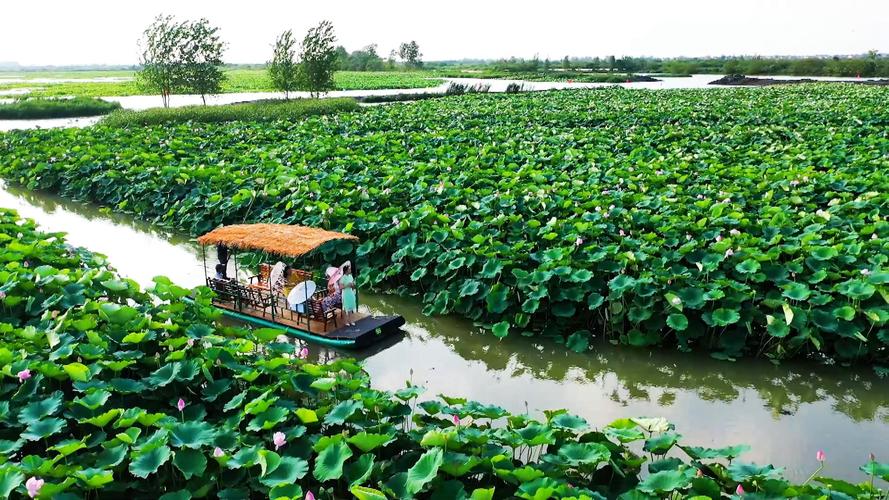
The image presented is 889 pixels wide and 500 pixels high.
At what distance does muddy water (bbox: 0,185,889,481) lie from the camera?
16.8ft

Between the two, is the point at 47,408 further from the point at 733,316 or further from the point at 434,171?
the point at 434,171

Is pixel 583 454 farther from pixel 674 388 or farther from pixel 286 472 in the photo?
pixel 674 388

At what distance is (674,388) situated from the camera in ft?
19.6

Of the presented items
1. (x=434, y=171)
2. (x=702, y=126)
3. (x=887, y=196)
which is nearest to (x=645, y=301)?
(x=887, y=196)

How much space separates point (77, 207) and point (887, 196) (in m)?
14.5

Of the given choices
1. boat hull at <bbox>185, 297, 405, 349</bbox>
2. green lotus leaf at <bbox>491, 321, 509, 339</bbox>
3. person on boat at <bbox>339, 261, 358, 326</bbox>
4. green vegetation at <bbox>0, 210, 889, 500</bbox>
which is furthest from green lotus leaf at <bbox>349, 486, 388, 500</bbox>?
person on boat at <bbox>339, 261, 358, 326</bbox>

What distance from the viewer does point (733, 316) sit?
20.3 feet

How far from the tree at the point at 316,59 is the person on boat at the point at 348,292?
2950 cm

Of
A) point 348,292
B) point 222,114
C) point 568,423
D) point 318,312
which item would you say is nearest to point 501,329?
point 348,292

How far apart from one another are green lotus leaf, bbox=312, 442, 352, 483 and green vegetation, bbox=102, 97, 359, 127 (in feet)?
69.2

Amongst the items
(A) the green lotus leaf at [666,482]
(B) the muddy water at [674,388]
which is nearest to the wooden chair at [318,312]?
(B) the muddy water at [674,388]

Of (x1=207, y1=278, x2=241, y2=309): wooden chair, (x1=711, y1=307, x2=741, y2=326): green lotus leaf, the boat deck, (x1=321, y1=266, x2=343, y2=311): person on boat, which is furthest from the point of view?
(x1=207, y1=278, x2=241, y2=309): wooden chair

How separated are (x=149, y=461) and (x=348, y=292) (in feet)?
11.9

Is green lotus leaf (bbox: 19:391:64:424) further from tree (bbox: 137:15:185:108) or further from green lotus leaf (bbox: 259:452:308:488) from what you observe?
tree (bbox: 137:15:185:108)
